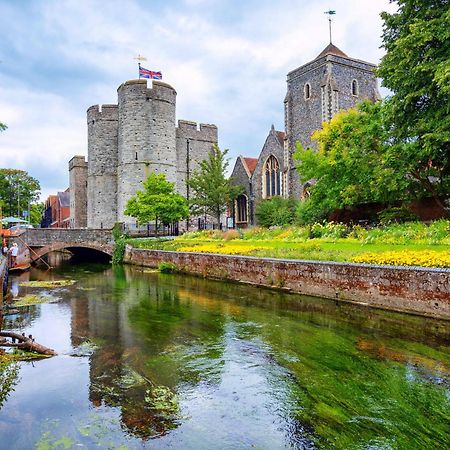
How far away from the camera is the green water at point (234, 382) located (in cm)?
492

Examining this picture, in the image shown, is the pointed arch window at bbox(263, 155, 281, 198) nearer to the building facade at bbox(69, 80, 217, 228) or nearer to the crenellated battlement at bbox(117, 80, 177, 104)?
the building facade at bbox(69, 80, 217, 228)

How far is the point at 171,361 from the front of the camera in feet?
25.2

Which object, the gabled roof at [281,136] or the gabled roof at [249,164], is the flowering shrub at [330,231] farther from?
the gabled roof at [249,164]

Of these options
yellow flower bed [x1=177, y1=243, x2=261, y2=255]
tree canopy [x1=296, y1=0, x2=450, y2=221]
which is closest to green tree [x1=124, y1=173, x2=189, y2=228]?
yellow flower bed [x1=177, y1=243, x2=261, y2=255]

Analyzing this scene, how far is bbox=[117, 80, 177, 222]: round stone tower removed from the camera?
4056cm

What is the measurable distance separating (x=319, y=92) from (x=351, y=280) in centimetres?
2807

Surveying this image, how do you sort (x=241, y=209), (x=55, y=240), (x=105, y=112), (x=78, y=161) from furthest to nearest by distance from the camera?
(x=78, y=161) < (x=241, y=209) < (x=105, y=112) < (x=55, y=240)

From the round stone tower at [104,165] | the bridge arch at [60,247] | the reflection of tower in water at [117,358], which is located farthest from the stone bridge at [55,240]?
the reflection of tower in water at [117,358]

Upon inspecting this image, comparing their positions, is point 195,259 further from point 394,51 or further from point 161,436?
point 161,436

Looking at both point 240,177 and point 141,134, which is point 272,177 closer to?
point 240,177

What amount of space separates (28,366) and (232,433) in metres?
4.23

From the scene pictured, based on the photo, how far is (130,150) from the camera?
40812mm

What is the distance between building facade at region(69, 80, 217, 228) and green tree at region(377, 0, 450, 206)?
2646 cm

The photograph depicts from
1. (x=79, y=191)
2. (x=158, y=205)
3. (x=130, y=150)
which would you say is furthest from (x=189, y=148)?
(x=79, y=191)
